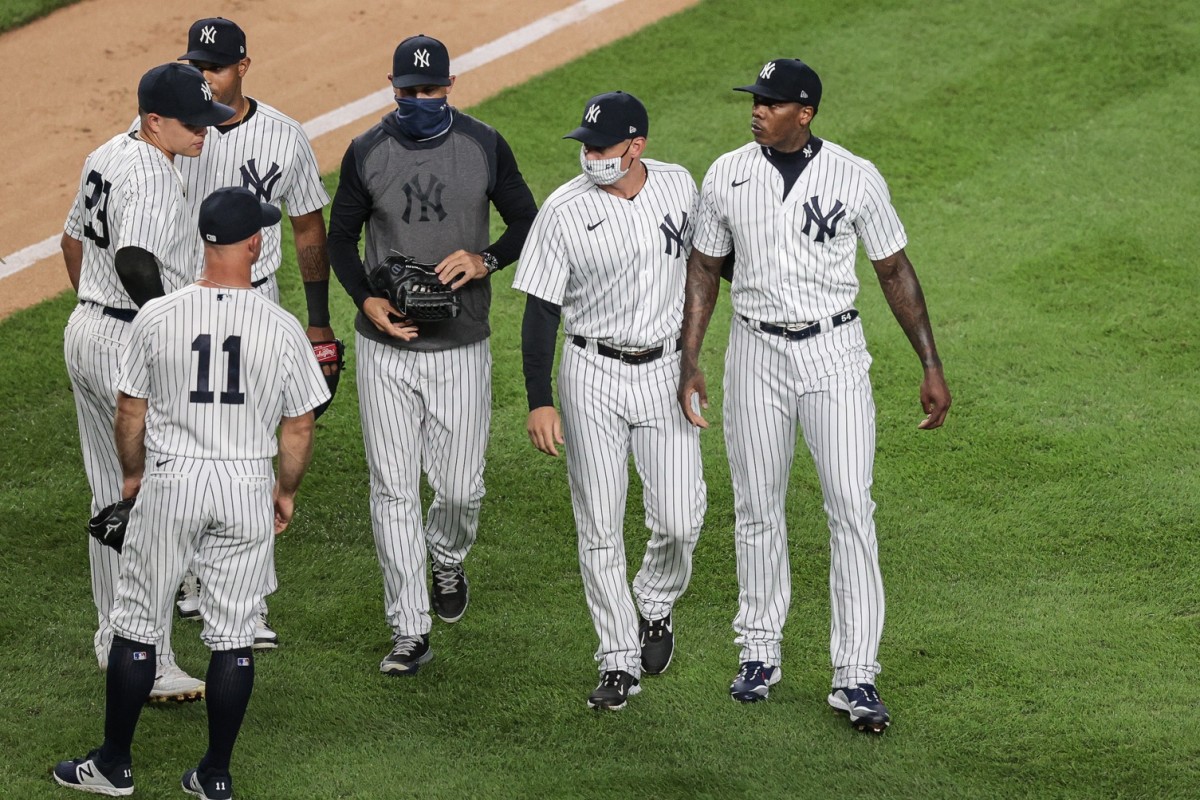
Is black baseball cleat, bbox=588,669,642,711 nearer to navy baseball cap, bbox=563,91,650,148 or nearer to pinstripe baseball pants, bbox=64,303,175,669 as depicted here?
pinstripe baseball pants, bbox=64,303,175,669

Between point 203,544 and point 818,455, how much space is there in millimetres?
1832

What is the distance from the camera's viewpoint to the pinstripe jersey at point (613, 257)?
4.72 m

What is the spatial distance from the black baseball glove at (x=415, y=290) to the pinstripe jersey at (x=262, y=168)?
549 mm

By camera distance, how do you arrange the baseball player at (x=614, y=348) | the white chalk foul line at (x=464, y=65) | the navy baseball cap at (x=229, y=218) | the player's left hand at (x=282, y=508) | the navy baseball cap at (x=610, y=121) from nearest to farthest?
the navy baseball cap at (x=229, y=218) → the player's left hand at (x=282, y=508) → the navy baseball cap at (x=610, y=121) → the baseball player at (x=614, y=348) → the white chalk foul line at (x=464, y=65)

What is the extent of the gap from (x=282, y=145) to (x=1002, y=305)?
156 inches

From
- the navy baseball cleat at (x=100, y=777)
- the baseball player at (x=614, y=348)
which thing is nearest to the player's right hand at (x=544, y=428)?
the baseball player at (x=614, y=348)

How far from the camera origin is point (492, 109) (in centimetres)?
965

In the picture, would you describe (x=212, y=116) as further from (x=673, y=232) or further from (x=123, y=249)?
(x=673, y=232)

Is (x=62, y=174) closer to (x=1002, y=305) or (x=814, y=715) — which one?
(x=1002, y=305)

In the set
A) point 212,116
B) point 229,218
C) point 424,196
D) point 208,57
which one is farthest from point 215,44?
point 229,218

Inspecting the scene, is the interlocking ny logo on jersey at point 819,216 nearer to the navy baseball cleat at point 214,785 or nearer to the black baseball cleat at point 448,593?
the black baseball cleat at point 448,593

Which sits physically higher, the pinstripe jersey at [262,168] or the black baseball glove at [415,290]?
the pinstripe jersey at [262,168]

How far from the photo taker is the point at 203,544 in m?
4.27

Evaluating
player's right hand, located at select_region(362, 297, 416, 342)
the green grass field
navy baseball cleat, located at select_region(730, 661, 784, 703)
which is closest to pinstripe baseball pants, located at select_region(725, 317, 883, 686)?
navy baseball cleat, located at select_region(730, 661, 784, 703)
